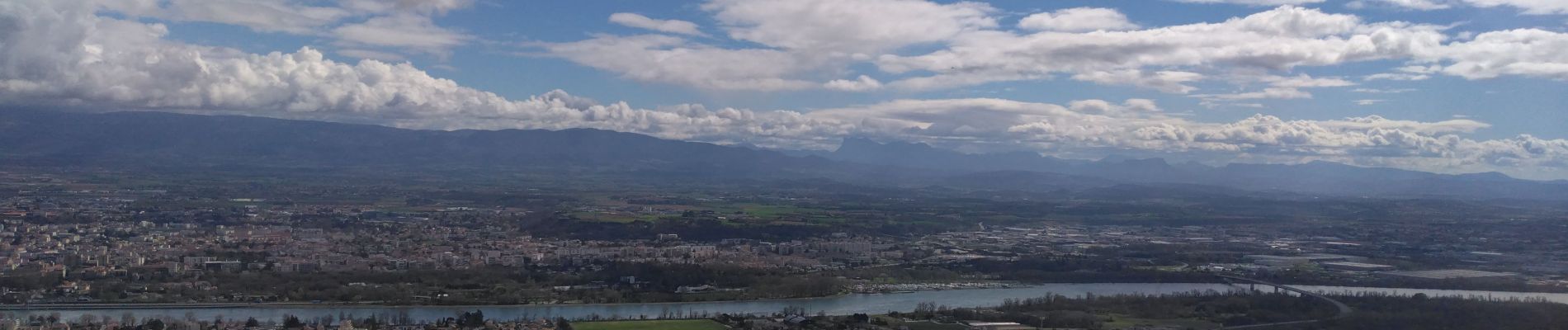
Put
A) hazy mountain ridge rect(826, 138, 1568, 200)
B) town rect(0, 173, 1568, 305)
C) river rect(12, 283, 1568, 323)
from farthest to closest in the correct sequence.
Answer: hazy mountain ridge rect(826, 138, 1568, 200) → town rect(0, 173, 1568, 305) → river rect(12, 283, 1568, 323)

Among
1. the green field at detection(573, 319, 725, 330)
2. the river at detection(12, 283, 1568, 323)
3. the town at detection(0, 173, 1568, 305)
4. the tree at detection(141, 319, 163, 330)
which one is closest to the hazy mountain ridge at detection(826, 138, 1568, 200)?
the town at detection(0, 173, 1568, 305)

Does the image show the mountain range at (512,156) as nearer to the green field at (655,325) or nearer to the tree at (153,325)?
the tree at (153,325)

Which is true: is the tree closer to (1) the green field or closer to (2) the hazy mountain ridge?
(1) the green field

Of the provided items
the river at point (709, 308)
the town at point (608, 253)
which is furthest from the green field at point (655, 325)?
the town at point (608, 253)

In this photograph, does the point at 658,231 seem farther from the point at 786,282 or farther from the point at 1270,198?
the point at 1270,198

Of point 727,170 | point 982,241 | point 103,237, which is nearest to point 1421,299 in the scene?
point 982,241

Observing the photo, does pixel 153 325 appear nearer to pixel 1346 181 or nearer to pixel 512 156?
pixel 512 156

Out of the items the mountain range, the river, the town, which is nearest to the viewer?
the river
